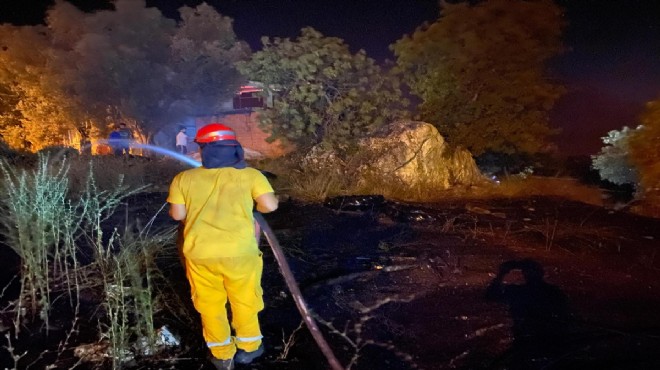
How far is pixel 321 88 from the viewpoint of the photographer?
10398 millimetres

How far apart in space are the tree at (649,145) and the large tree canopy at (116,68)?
16.1 meters

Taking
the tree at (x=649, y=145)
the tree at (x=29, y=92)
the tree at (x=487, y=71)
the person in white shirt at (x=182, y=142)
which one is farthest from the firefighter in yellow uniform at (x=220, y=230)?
the tree at (x=29, y=92)

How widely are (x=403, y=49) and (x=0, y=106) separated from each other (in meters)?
20.3

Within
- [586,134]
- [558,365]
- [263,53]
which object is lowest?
[558,365]

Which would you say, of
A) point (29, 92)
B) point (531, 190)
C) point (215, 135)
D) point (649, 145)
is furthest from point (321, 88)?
point (29, 92)

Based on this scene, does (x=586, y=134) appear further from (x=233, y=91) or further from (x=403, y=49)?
(x=233, y=91)

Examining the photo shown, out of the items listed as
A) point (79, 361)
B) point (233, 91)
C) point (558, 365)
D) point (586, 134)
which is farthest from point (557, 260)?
point (233, 91)

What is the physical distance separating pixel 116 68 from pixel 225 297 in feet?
56.7

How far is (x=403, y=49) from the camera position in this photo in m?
11.8

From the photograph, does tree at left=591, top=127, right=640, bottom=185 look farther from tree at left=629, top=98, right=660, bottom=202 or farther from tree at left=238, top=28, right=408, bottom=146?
tree at left=238, top=28, right=408, bottom=146

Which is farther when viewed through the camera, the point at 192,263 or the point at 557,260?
the point at 557,260

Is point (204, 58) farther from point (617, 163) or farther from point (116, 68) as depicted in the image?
point (617, 163)

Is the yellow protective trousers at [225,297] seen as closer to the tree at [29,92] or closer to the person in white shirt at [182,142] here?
the person in white shirt at [182,142]

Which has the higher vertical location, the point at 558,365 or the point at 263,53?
the point at 263,53
